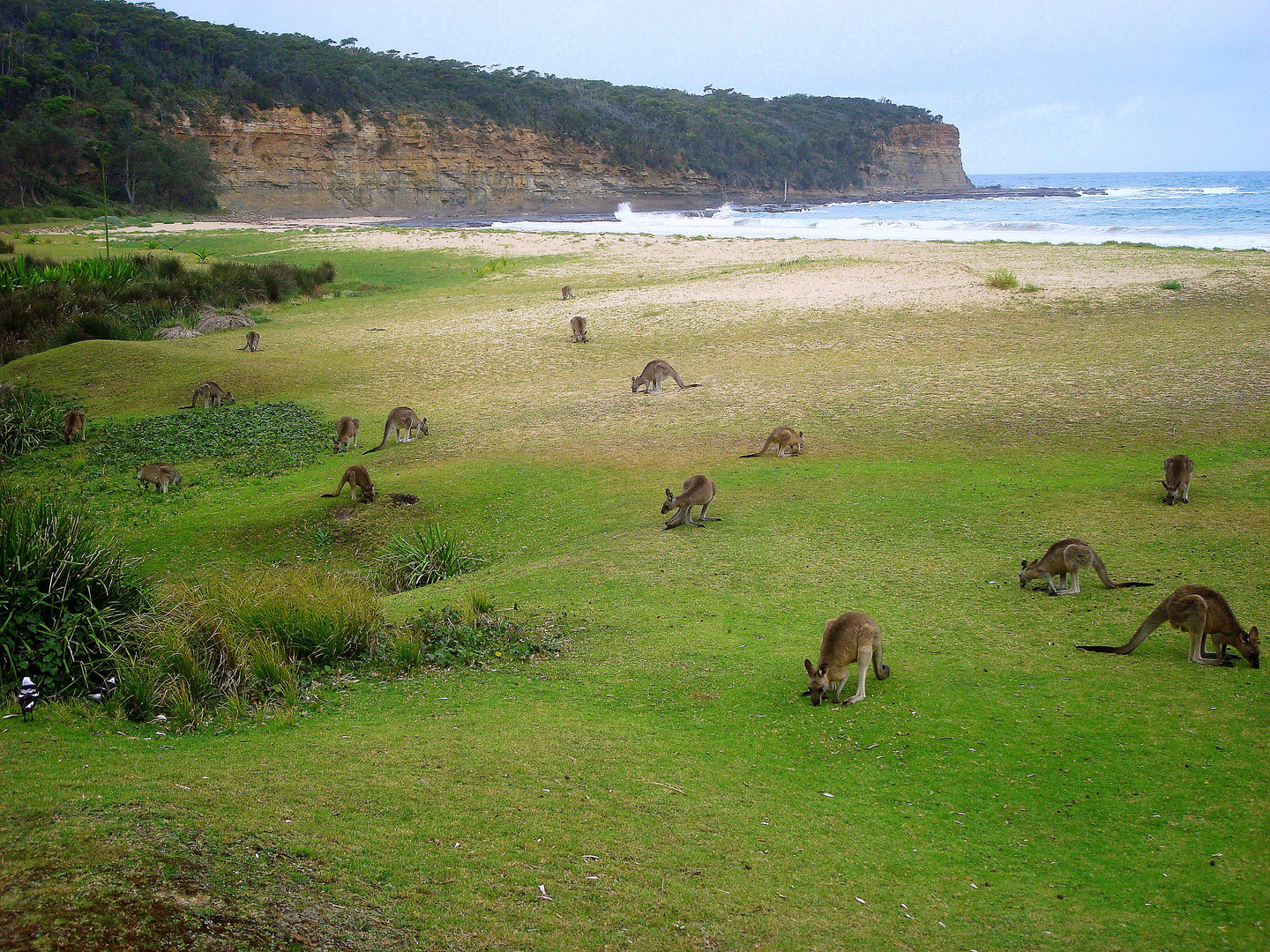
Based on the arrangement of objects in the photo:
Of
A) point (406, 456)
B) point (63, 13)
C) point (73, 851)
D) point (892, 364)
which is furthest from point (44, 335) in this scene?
point (63, 13)

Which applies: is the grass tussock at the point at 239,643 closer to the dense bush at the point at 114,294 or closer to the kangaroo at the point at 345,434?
the kangaroo at the point at 345,434

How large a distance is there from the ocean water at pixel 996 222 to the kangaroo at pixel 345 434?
3242 cm

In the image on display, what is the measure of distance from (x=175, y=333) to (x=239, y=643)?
24.4 m

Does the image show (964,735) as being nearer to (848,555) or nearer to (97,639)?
(848,555)

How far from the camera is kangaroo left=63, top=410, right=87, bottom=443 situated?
19.0m

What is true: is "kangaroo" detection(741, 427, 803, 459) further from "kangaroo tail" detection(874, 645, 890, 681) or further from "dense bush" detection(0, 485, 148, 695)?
"dense bush" detection(0, 485, 148, 695)

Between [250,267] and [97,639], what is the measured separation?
31035mm

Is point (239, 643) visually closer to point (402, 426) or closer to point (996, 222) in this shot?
point (402, 426)

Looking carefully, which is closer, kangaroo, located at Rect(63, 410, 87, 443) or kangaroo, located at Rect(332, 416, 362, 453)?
kangaroo, located at Rect(332, 416, 362, 453)

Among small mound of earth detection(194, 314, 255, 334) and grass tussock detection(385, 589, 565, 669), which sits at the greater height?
small mound of earth detection(194, 314, 255, 334)

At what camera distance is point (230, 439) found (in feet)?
62.2

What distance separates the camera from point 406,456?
17062 millimetres

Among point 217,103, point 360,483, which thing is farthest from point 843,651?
point 217,103

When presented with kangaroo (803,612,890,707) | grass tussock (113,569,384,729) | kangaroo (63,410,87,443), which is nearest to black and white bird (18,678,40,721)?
grass tussock (113,569,384,729)
